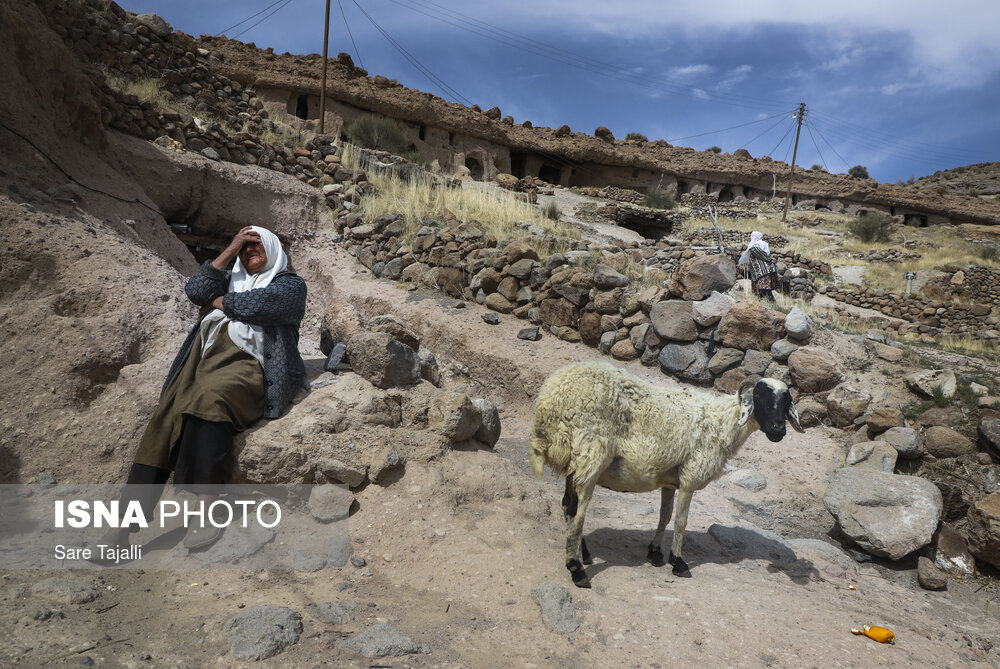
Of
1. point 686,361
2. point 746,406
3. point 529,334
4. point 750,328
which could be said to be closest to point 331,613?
point 746,406

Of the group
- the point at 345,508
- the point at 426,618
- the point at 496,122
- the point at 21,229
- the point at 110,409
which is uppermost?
the point at 496,122

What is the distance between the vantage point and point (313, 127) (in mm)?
18141

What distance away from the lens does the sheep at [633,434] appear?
3314 mm

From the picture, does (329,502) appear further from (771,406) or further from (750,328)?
(750,328)

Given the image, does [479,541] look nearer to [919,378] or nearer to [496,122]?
[919,378]

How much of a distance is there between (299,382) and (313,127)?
1663 centimetres

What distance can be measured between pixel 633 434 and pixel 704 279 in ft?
15.1

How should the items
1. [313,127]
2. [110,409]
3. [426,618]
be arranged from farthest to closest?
[313,127] → [110,409] → [426,618]

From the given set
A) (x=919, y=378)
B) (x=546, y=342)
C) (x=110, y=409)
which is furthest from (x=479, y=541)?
(x=919, y=378)

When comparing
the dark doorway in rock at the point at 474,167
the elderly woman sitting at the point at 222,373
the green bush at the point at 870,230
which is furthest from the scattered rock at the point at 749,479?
the green bush at the point at 870,230

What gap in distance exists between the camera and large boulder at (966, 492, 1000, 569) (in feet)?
13.5

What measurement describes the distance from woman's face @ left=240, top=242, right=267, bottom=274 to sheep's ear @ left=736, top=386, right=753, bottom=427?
145 inches

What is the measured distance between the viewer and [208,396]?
11.1 ft

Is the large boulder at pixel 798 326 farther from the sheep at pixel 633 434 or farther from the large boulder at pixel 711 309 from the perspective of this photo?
the sheep at pixel 633 434
